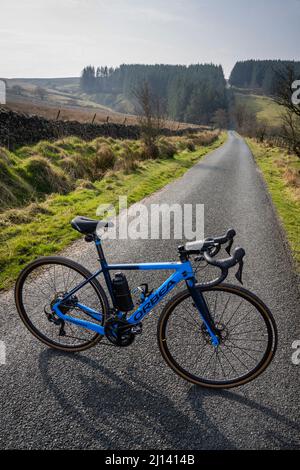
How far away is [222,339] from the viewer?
3369 mm

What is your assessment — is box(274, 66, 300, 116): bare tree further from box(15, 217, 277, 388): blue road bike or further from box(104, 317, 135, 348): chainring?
box(104, 317, 135, 348): chainring

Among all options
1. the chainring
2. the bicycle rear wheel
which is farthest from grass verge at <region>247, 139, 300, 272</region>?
the bicycle rear wheel

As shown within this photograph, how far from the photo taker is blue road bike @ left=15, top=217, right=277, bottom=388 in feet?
9.87

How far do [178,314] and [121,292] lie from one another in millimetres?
651

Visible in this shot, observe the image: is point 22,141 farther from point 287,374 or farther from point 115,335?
point 287,374

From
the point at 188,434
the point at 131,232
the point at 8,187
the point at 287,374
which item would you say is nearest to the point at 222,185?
the point at 131,232

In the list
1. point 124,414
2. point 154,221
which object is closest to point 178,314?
point 124,414

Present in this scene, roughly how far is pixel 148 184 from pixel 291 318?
32.1 feet

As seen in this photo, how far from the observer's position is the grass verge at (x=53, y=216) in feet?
20.0

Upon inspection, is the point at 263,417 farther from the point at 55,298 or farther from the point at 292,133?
the point at 292,133

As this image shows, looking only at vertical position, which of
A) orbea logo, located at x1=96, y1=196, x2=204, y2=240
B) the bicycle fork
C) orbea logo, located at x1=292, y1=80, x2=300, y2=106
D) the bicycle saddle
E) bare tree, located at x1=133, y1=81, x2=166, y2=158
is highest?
orbea logo, located at x1=292, y1=80, x2=300, y2=106

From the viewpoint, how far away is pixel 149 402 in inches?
121

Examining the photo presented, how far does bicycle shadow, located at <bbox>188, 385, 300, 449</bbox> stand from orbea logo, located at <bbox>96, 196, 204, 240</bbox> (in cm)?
452

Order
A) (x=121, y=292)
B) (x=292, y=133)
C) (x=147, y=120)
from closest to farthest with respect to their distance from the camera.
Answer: (x=121, y=292), (x=147, y=120), (x=292, y=133)
